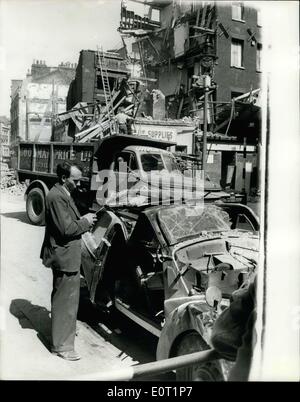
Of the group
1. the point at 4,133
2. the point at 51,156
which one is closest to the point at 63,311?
the point at 51,156

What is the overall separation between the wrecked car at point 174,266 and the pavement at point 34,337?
0.46 metres

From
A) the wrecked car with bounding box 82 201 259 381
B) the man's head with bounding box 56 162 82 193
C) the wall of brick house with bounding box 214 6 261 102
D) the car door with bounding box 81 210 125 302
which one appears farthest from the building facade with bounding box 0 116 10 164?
the wall of brick house with bounding box 214 6 261 102

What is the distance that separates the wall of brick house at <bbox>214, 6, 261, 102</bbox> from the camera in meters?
23.8

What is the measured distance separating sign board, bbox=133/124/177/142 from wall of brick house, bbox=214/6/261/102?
560 centimetres

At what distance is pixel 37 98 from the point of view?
25.4 meters

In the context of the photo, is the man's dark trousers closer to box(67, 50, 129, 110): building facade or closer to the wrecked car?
the wrecked car

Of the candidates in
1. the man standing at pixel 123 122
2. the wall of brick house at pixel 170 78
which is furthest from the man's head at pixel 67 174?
the wall of brick house at pixel 170 78

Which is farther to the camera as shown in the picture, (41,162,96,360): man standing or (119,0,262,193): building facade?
(119,0,262,193): building facade

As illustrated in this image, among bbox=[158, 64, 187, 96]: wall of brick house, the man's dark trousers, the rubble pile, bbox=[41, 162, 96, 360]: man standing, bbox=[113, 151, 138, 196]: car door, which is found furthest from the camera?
bbox=[158, 64, 187, 96]: wall of brick house

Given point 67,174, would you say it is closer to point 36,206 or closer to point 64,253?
point 64,253

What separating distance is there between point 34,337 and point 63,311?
65cm

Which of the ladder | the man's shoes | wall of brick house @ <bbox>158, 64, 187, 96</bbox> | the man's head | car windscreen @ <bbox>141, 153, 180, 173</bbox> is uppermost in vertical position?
wall of brick house @ <bbox>158, 64, 187, 96</bbox>

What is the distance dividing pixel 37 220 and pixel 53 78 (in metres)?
17.3
